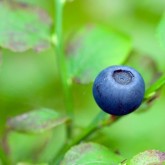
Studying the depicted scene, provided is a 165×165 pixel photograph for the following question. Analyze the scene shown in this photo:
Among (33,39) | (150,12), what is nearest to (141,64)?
(33,39)

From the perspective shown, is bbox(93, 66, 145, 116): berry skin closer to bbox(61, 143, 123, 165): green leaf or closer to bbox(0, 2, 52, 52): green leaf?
bbox(61, 143, 123, 165): green leaf

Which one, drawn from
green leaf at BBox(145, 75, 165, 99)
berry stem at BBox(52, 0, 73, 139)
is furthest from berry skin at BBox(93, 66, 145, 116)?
berry stem at BBox(52, 0, 73, 139)

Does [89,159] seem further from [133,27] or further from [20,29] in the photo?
[133,27]

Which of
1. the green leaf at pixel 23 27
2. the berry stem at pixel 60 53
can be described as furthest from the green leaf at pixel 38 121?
the green leaf at pixel 23 27

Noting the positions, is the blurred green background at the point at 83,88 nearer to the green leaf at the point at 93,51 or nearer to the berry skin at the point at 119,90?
the green leaf at the point at 93,51

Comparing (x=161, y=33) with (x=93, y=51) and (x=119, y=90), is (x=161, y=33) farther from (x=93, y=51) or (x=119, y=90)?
(x=93, y=51)

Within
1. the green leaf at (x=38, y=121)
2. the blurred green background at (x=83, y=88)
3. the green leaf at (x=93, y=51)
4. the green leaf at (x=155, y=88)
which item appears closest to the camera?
the green leaf at (x=155, y=88)
